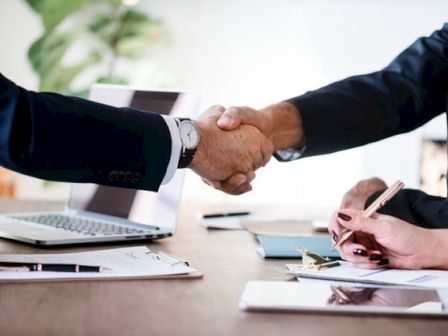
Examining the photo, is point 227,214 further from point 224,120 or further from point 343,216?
point 343,216

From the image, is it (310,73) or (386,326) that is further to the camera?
(310,73)

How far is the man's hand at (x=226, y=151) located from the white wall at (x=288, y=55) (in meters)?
2.64

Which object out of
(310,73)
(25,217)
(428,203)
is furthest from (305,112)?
(310,73)

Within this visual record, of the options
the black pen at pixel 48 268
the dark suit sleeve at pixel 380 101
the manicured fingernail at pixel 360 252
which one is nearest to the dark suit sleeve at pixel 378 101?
the dark suit sleeve at pixel 380 101

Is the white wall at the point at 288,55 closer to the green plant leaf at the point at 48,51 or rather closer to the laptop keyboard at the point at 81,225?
the green plant leaf at the point at 48,51

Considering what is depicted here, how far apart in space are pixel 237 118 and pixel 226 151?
0.08 m

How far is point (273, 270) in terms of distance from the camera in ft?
3.20

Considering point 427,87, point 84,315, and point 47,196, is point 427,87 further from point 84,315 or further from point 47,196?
point 47,196

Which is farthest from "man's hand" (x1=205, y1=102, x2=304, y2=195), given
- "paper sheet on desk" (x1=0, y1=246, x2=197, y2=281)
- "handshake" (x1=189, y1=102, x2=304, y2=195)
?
"paper sheet on desk" (x1=0, y1=246, x2=197, y2=281)

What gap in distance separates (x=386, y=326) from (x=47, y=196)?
3656 mm

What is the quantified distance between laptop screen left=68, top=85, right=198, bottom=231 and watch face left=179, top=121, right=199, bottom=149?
0.14 metres

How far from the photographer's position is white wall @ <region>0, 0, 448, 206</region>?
13.5ft

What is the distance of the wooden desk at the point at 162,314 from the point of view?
2.19 feet

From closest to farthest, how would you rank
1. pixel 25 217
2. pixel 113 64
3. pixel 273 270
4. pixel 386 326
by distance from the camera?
pixel 386 326 → pixel 273 270 → pixel 25 217 → pixel 113 64
